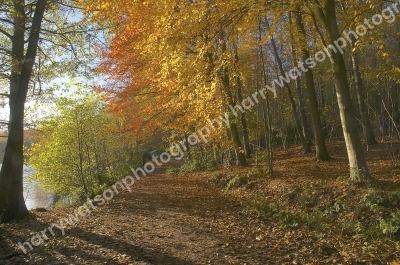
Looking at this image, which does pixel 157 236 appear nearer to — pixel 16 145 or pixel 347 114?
pixel 16 145

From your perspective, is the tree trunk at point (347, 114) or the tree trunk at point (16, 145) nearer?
the tree trunk at point (16, 145)

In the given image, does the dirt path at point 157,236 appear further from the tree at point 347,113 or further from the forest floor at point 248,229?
the tree at point 347,113

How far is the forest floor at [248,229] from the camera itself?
5508 mm

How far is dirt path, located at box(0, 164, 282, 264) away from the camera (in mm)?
5559

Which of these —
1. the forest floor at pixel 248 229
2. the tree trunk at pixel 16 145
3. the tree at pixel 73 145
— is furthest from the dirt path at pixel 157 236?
the tree at pixel 73 145

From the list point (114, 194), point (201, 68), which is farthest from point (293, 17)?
point (114, 194)

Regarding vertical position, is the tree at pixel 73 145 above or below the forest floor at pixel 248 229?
above

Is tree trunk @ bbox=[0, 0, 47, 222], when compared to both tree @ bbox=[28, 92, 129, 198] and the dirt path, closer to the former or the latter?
the dirt path

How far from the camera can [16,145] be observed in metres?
8.07

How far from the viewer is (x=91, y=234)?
7004 mm

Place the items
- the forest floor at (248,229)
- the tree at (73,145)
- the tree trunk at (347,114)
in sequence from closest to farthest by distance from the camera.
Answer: the forest floor at (248,229), the tree trunk at (347,114), the tree at (73,145)

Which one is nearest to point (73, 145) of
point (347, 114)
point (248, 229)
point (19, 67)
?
point (19, 67)

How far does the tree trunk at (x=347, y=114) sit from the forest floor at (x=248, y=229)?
47 cm

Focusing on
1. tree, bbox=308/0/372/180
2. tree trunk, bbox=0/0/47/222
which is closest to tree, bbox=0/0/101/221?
tree trunk, bbox=0/0/47/222
